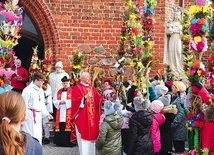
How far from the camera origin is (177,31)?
40.2 ft

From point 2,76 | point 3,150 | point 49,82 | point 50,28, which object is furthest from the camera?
point 50,28

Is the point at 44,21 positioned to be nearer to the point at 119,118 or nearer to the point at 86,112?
the point at 86,112

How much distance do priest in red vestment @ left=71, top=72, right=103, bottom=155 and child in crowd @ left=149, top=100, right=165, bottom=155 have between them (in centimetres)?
159

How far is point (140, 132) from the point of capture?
21.6 ft

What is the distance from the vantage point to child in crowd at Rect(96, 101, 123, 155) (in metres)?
7.08

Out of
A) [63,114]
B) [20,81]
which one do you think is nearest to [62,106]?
[63,114]

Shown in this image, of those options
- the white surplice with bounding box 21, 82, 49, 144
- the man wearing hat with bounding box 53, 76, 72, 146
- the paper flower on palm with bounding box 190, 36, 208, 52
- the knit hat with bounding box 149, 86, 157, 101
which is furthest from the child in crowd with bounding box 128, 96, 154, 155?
the man wearing hat with bounding box 53, 76, 72, 146

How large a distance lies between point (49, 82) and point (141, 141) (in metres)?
4.96

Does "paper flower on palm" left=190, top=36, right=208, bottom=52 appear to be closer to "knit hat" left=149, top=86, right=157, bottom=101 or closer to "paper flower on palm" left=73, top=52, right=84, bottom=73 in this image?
"knit hat" left=149, top=86, right=157, bottom=101

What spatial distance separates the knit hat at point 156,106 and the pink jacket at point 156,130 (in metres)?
0.09

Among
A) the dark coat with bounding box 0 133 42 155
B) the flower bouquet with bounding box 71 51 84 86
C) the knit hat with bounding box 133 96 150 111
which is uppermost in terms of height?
the flower bouquet with bounding box 71 51 84 86

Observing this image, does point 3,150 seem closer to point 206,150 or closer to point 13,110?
point 13,110

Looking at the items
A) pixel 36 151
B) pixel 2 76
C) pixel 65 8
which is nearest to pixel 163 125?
pixel 2 76

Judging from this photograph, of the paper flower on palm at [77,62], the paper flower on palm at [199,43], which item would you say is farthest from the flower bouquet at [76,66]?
the paper flower on palm at [199,43]
